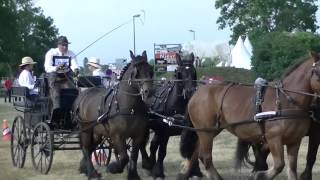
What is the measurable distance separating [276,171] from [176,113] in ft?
9.41

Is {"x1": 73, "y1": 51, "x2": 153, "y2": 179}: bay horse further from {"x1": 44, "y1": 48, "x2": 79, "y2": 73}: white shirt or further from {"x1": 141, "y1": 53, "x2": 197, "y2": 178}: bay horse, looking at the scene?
{"x1": 44, "y1": 48, "x2": 79, "y2": 73}: white shirt

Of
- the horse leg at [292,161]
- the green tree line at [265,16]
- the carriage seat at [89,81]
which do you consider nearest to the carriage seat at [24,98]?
the carriage seat at [89,81]

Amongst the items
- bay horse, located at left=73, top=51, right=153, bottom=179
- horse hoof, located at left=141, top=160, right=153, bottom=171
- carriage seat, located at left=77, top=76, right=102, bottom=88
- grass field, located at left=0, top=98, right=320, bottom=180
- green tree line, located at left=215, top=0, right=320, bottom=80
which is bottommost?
grass field, located at left=0, top=98, right=320, bottom=180

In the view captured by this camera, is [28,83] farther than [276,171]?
Yes

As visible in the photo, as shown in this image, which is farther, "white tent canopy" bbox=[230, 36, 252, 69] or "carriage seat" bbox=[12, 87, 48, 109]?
"white tent canopy" bbox=[230, 36, 252, 69]

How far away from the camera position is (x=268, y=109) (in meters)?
7.96

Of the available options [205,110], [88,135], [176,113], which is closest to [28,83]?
[88,135]

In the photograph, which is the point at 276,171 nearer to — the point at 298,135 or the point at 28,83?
the point at 298,135

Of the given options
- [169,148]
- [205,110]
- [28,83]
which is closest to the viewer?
[205,110]

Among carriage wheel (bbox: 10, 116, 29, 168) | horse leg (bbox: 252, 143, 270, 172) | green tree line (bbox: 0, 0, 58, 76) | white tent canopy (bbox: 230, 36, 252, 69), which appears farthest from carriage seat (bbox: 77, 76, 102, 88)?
green tree line (bbox: 0, 0, 58, 76)

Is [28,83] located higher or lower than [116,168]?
higher

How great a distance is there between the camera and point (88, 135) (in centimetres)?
1041

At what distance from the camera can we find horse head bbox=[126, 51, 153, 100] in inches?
363

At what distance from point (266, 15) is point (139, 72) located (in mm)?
55957
